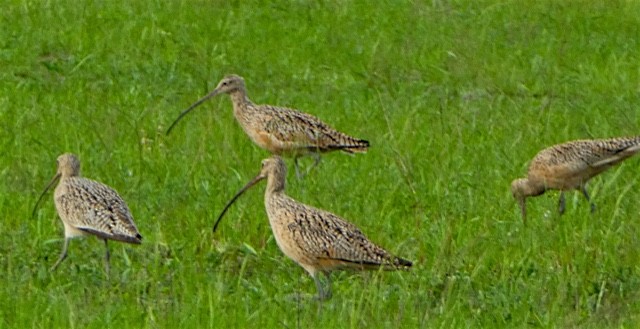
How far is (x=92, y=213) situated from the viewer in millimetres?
9711

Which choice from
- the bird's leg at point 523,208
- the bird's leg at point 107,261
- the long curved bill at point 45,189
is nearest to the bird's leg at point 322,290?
the bird's leg at point 107,261

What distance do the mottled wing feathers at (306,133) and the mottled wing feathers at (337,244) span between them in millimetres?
3291

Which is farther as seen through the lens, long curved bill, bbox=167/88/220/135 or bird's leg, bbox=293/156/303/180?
long curved bill, bbox=167/88/220/135

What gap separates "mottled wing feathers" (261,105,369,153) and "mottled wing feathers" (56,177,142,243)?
2.96 metres

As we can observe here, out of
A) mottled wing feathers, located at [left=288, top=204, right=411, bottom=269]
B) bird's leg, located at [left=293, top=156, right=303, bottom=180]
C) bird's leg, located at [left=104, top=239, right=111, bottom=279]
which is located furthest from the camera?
bird's leg, located at [left=293, top=156, right=303, bottom=180]

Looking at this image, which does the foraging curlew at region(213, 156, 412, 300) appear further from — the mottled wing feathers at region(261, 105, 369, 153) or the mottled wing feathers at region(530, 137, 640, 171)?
the mottled wing feathers at region(261, 105, 369, 153)

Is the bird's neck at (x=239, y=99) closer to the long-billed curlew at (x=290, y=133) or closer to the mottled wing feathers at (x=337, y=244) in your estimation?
the long-billed curlew at (x=290, y=133)

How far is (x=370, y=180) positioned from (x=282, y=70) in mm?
4817

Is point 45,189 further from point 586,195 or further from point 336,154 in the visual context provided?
point 586,195

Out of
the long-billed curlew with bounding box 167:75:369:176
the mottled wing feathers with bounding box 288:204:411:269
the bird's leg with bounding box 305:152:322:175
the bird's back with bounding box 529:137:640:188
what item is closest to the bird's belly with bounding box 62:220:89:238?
the mottled wing feathers with bounding box 288:204:411:269

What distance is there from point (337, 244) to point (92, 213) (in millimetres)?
1412

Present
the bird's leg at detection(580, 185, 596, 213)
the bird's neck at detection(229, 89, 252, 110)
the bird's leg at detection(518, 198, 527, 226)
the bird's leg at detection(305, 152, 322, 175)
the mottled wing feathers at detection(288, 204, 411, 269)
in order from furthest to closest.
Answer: the bird's neck at detection(229, 89, 252, 110)
the bird's leg at detection(305, 152, 322, 175)
the bird's leg at detection(580, 185, 596, 213)
the bird's leg at detection(518, 198, 527, 226)
the mottled wing feathers at detection(288, 204, 411, 269)

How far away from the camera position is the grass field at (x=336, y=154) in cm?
908

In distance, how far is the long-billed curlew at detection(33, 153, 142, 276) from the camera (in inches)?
371
